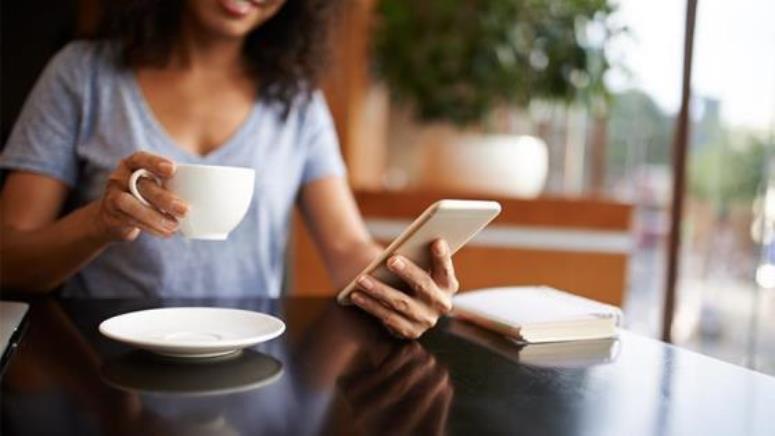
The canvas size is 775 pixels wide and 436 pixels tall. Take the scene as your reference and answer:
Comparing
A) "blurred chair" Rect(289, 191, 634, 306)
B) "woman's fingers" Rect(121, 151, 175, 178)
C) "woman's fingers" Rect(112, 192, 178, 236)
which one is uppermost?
"woman's fingers" Rect(121, 151, 175, 178)

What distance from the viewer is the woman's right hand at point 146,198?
2.31 ft

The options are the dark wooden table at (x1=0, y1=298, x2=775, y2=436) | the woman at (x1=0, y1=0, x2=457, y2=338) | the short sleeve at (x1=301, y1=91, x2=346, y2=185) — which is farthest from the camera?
the short sleeve at (x1=301, y1=91, x2=346, y2=185)

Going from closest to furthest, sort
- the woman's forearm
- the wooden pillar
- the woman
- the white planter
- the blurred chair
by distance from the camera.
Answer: the woman's forearm → the woman → the blurred chair → the white planter → the wooden pillar

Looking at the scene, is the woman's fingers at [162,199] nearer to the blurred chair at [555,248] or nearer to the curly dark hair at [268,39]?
the curly dark hair at [268,39]

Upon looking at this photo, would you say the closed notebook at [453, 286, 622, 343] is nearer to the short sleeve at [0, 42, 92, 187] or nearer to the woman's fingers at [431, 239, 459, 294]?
the woman's fingers at [431, 239, 459, 294]

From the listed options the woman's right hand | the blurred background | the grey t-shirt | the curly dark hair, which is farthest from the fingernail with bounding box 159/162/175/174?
the blurred background

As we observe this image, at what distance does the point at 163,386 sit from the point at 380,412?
0.18 m

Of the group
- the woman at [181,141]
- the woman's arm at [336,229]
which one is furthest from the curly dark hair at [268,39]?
the woman's arm at [336,229]

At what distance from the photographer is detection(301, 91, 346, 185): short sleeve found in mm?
1346

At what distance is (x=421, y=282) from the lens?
31.5 inches

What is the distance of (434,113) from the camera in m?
2.12

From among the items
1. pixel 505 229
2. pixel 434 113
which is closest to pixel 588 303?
pixel 505 229

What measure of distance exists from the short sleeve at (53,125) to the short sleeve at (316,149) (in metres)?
0.38

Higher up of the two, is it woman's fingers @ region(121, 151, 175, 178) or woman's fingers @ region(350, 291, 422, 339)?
woman's fingers @ region(121, 151, 175, 178)
